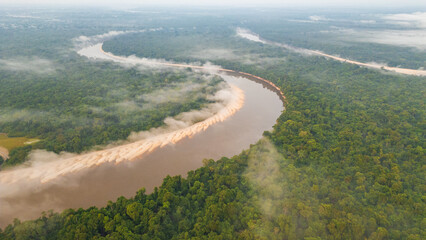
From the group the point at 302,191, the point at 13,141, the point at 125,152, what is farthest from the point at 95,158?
the point at 302,191

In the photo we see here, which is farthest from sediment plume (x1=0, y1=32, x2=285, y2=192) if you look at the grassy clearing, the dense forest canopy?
the dense forest canopy

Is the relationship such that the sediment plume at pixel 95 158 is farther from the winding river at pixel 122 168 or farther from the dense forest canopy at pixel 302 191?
the dense forest canopy at pixel 302 191

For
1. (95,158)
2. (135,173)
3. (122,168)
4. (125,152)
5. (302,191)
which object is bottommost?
(135,173)

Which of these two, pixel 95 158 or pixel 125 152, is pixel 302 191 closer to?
pixel 125 152

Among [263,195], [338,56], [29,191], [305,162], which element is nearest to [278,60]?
[338,56]

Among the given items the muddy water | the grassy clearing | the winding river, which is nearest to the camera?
the muddy water

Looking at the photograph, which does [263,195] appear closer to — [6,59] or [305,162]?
[305,162]

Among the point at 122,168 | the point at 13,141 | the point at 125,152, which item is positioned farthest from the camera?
the point at 13,141

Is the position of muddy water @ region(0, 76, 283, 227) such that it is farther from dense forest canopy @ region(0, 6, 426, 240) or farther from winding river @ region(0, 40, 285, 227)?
dense forest canopy @ region(0, 6, 426, 240)
